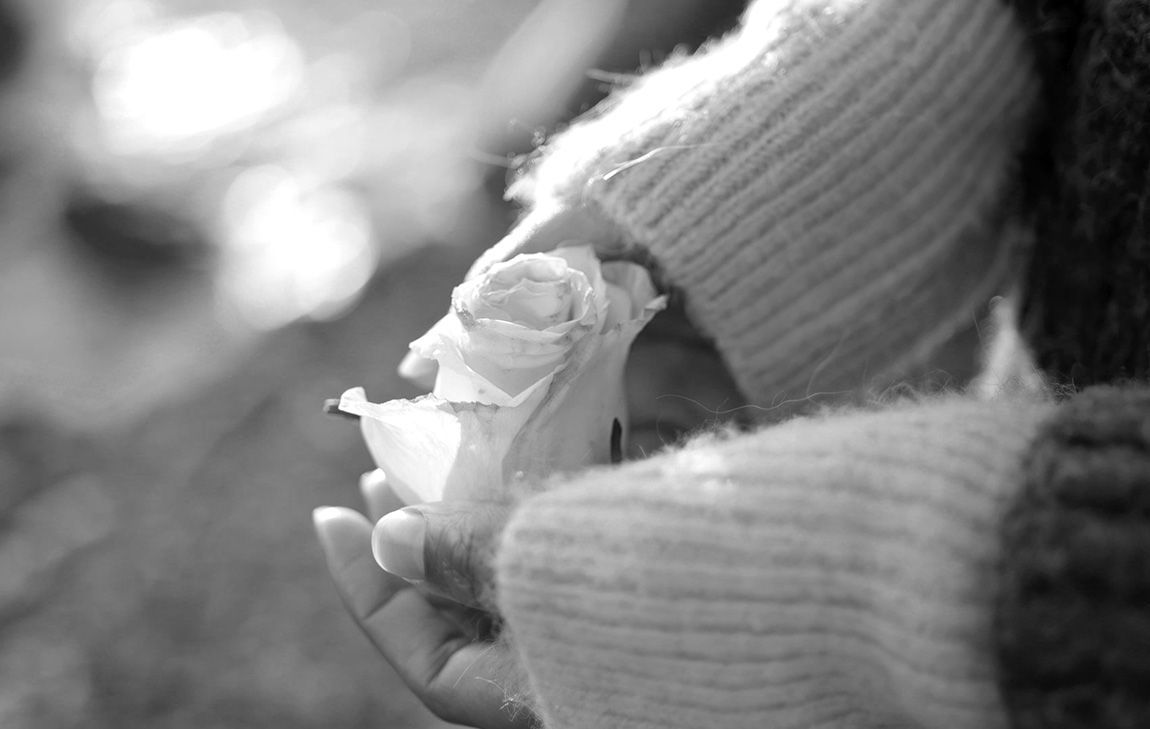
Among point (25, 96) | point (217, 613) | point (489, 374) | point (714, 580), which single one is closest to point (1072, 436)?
point (714, 580)

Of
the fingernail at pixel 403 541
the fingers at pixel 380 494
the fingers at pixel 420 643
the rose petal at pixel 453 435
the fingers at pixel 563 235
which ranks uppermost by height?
the fingers at pixel 563 235

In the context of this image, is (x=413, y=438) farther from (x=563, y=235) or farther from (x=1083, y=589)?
(x=1083, y=589)

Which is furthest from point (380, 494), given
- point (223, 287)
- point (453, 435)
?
point (223, 287)

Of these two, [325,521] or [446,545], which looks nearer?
[446,545]

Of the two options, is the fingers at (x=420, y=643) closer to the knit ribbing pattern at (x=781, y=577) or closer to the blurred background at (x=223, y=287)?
the knit ribbing pattern at (x=781, y=577)

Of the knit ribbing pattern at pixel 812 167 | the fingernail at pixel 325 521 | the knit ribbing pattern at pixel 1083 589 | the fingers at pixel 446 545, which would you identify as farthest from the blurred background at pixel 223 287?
the knit ribbing pattern at pixel 1083 589

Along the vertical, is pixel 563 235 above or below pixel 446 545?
above

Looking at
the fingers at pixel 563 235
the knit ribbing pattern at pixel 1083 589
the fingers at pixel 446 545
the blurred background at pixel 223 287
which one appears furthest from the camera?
the blurred background at pixel 223 287
